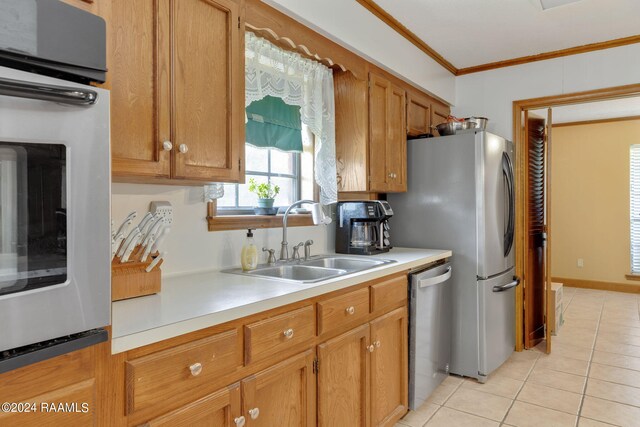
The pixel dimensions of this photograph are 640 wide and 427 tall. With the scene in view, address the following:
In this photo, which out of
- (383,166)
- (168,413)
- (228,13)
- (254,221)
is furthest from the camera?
(383,166)

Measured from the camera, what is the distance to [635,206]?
223 inches

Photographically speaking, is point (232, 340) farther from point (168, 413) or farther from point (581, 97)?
point (581, 97)

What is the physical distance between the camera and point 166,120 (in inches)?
57.3

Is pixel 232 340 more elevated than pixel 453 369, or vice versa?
pixel 232 340

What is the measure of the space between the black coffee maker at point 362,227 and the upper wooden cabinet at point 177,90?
1173 millimetres

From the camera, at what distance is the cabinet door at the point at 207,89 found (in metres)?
1.50

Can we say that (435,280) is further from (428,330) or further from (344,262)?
(344,262)

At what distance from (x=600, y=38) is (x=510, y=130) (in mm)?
911

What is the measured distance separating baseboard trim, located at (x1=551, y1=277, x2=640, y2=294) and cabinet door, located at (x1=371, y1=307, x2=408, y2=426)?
4951 millimetres

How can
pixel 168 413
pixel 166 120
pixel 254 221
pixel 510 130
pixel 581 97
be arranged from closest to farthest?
pixel 168 413
pixel 166 120
pixel 254 221
pixel 581 97
pixel 510 130

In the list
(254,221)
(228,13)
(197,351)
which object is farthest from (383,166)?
(197,351)

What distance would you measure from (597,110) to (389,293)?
4.76 m

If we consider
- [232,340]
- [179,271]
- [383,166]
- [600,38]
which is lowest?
[232,340]

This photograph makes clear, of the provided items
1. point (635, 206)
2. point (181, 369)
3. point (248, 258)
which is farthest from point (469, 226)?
point (635, 206)
